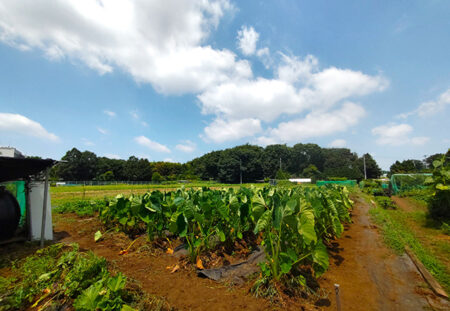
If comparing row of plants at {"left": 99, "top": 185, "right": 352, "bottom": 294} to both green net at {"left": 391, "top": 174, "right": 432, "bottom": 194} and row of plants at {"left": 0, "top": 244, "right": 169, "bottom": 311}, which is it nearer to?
row of plants at {"left": 0, "top": 244, "right": 169, "bottom": 311}

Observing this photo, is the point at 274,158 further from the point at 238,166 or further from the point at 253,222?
the point at 253,222

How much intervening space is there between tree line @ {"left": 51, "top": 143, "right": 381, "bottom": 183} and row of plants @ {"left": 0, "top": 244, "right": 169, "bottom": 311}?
6330cm

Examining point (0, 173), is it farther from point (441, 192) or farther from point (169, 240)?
point (441, 192)

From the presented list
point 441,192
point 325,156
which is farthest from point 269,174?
point 441,192

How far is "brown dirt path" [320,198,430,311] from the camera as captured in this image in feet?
9.98

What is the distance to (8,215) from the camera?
5066 millimetres

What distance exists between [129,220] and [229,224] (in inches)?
117

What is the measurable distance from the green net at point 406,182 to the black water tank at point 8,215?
2679 centimetres

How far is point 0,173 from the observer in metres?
4.89

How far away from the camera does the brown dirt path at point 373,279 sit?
3042 millimetres

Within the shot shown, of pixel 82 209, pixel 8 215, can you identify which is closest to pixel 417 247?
pixel 8 215

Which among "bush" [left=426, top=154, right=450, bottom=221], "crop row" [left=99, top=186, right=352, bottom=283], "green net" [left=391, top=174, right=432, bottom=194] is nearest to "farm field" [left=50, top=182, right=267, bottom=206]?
"crop row" [left=99, top=186, right=352, bottom=283]

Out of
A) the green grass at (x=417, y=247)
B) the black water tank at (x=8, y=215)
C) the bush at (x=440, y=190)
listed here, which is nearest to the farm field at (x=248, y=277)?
the green grass at (x=417, y=247)

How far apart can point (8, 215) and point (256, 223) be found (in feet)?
19.9
